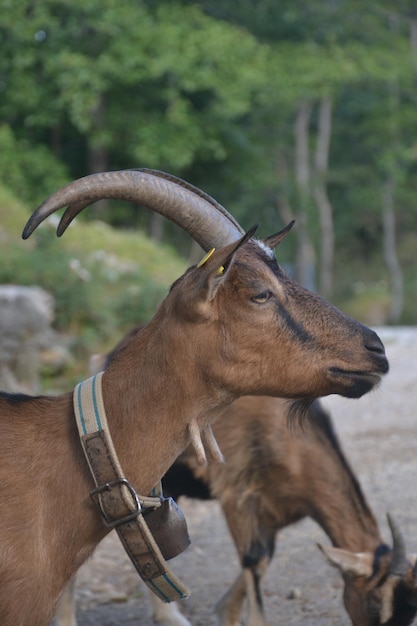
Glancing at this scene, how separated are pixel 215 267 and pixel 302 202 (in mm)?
27903

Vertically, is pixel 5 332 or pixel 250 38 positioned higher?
pixel 250 38

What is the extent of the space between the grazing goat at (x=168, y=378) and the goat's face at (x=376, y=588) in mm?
1663

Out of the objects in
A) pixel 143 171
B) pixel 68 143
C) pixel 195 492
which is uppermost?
pixel 143 171

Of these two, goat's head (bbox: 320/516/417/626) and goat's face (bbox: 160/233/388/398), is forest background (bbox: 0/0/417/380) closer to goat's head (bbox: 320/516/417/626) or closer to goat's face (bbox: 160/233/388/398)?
goat's head (bbox: 320/516/417/626)

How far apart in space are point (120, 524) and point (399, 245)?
37026 millimetres

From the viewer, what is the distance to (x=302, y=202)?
31.0m

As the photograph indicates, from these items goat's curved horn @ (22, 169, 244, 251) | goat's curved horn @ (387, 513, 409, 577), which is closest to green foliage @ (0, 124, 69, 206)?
goat's curved horn @ (387, 513, 409, 577)

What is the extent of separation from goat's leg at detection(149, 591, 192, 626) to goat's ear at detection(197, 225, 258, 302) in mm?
3039

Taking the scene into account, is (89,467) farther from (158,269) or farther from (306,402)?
(158,269)

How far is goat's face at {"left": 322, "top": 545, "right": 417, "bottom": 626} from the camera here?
4.98 metres

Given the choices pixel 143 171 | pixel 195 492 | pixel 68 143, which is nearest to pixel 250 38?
pixel 68 143

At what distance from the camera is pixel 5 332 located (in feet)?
37.6

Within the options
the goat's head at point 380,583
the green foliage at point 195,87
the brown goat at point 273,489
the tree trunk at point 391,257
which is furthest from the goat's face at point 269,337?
the tree trunk at point 391,257

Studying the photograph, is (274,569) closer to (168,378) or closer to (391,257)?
(168,378)
